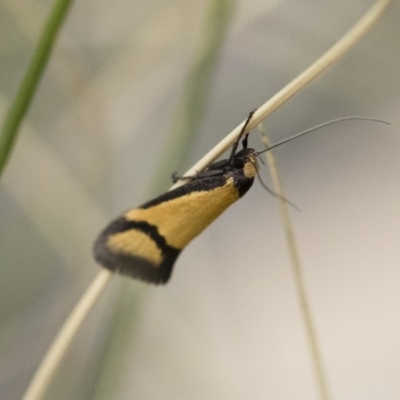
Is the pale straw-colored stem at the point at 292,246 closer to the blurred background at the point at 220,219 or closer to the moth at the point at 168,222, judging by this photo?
the moth at the point at 168,222

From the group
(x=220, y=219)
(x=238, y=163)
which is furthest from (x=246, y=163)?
(x=220, y=219)

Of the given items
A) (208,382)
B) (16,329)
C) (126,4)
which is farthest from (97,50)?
(208,382)

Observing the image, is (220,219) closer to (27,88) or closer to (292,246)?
(292,246)

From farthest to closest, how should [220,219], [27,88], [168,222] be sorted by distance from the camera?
[220,219] < [168,222] < [27,88]

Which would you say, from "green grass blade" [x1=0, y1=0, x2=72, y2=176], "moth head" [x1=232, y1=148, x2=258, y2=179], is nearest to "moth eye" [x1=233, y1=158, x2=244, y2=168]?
"moth head" [x1=232, y1=148, x2=258, y2=179]

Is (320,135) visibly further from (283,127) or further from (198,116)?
(198,116)

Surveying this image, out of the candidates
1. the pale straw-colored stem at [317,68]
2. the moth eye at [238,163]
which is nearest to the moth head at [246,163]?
the moth eye at [238,163]

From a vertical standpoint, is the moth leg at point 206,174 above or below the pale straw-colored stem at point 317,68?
below

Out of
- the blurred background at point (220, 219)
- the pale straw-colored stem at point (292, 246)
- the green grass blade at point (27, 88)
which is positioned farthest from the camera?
the blurred background at point (220, 219)

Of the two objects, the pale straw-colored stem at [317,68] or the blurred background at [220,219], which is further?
the blurred background at [220,219]
